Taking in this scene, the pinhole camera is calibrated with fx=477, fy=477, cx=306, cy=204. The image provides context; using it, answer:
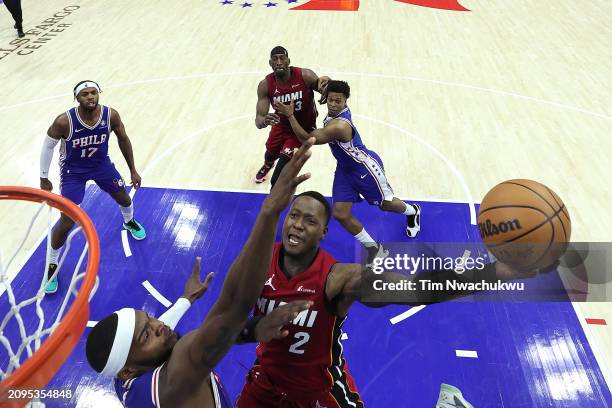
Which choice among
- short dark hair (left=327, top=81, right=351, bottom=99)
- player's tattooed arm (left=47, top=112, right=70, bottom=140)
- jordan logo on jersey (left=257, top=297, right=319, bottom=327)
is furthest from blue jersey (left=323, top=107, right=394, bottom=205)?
player's tattooed arm (left=47, top=112, right=70, bottom=140)

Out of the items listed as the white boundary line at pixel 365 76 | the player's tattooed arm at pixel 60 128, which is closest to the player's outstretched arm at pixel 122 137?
the player's tattooed arm at pixel 60 128

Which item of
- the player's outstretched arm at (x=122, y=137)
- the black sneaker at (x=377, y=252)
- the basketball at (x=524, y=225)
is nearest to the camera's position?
the basketball at (x=524, y=225)

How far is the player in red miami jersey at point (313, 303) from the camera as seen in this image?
8.30 feet

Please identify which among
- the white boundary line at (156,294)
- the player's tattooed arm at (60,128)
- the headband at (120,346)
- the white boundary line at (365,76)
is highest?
the headband at (120,346)

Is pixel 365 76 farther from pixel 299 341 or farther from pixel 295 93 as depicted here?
pixel 299 341

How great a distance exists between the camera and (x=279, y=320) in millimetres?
1970

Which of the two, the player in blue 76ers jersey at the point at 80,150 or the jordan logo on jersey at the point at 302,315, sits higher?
the jordan logo on jersey at the point at 302,315

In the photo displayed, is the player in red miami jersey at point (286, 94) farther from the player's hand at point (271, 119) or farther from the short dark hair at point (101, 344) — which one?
the short dark hair at point (101, 344)

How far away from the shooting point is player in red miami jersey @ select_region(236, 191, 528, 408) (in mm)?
2531

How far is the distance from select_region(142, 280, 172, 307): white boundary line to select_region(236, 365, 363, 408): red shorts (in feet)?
6.17

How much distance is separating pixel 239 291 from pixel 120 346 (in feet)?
1.99

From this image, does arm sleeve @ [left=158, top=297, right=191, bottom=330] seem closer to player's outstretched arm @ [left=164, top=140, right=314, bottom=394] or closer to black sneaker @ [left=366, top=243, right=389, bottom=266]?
player's outstretched arm @ [left=164, top=140, right=314, bottom=394]

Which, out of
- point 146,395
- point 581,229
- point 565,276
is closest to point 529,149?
point 581,229

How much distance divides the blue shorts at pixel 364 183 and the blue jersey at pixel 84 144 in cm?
234
